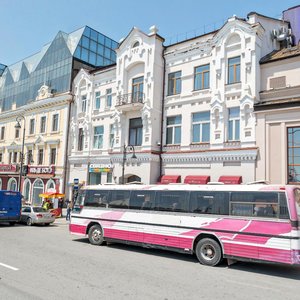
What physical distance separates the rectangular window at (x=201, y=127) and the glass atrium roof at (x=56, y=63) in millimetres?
16473

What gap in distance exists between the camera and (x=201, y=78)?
24156mm

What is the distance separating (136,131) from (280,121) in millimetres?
11496

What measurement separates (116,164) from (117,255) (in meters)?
15.7

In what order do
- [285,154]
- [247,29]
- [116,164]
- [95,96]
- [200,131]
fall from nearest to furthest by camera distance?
[285,154], [247,29], [200,131], [116,164], [95,96]

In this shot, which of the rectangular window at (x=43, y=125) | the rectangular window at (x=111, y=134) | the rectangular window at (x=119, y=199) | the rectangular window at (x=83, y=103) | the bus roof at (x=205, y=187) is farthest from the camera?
the rectangular window at (x=43, y=125)

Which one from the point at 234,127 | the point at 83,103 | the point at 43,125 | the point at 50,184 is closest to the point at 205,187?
the point at 234,127

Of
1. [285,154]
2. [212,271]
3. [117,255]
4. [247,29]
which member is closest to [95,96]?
[247,29]

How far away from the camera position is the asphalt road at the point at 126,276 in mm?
7340

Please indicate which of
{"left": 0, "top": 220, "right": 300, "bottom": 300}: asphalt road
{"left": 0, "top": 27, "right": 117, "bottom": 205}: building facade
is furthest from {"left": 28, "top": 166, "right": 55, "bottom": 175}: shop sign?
{"left": 0, "top": 220, "right": 300, "bottom": 300}: asphalt road

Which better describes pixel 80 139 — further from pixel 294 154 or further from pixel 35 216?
pixel 294 154

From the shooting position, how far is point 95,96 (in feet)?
104

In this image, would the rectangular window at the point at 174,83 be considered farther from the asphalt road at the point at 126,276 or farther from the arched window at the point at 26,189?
the arched window at the point at 26,189

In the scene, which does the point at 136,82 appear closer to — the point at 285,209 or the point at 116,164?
the point at 116,164

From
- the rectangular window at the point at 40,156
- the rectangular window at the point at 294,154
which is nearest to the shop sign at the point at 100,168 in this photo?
the rectangular window at the point at 40,156
